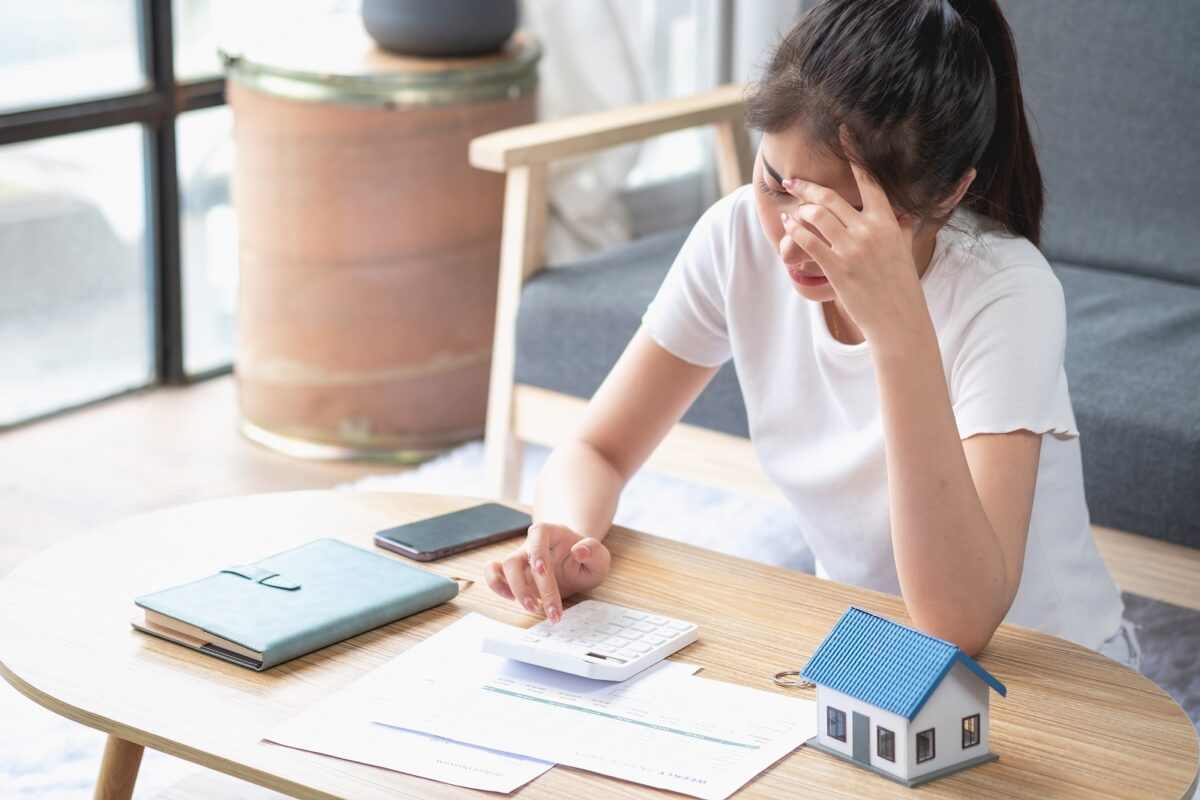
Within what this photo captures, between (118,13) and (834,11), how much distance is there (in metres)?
1.85

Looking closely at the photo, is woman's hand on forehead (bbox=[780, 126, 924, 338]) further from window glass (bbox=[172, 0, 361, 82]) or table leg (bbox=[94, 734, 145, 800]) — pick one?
window glass (bbox=[172, 0, 361, 82])

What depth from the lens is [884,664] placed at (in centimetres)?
89

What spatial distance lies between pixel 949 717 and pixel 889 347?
0.95 feet

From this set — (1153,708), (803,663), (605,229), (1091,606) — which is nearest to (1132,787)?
(1153,708)

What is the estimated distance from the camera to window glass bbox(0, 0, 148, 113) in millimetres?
2461

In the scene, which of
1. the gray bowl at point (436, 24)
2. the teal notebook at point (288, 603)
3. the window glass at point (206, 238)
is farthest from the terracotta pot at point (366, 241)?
the teal notebook at point (288, 603)

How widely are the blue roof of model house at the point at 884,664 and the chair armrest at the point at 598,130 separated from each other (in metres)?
1.17

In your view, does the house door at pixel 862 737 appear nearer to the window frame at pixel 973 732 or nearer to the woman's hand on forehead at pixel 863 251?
the window frame at pixel 973 732

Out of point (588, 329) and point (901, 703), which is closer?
point (901, 703)

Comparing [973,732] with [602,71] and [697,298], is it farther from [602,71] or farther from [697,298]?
[602,71]

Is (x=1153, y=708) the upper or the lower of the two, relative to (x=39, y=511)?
upper

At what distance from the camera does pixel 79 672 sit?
0.98 meters

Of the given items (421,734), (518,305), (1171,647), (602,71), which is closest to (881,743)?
(421,734)

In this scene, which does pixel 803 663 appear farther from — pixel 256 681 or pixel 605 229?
pixel 605 229
